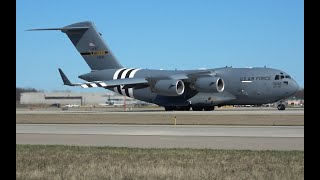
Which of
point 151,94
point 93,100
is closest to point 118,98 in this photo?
point 93,100

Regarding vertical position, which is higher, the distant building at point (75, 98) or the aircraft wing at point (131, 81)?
the aircraft wing at point (131, 81)

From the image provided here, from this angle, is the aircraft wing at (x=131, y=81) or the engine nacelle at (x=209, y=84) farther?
the aircraft wing at (x=131, y=81)

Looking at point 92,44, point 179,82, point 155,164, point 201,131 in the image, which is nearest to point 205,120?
point 201,131

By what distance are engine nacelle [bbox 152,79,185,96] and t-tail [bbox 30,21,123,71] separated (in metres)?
8.53

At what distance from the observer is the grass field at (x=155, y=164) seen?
31.9 ft

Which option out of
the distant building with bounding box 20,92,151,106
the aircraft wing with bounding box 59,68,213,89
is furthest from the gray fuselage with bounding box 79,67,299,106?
the distant building with bounding box 20,92,151,106

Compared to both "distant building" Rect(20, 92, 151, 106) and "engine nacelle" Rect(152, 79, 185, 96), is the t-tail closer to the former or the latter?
"engine nacelle" Rect(152, 79, 185, 96)

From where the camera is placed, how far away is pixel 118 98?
162 meters

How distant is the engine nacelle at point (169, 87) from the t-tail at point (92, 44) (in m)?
8.53

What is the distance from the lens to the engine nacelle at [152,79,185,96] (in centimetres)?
5331

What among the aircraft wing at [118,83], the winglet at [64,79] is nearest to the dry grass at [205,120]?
the aircraft wing at [118,83]

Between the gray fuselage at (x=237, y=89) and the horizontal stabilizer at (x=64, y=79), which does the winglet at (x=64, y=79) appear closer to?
the horizontal stabilizer at (x=64, y=79)

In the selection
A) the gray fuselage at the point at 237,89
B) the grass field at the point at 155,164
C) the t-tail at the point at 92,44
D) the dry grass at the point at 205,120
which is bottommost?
the dry grass at the point at 205,120
